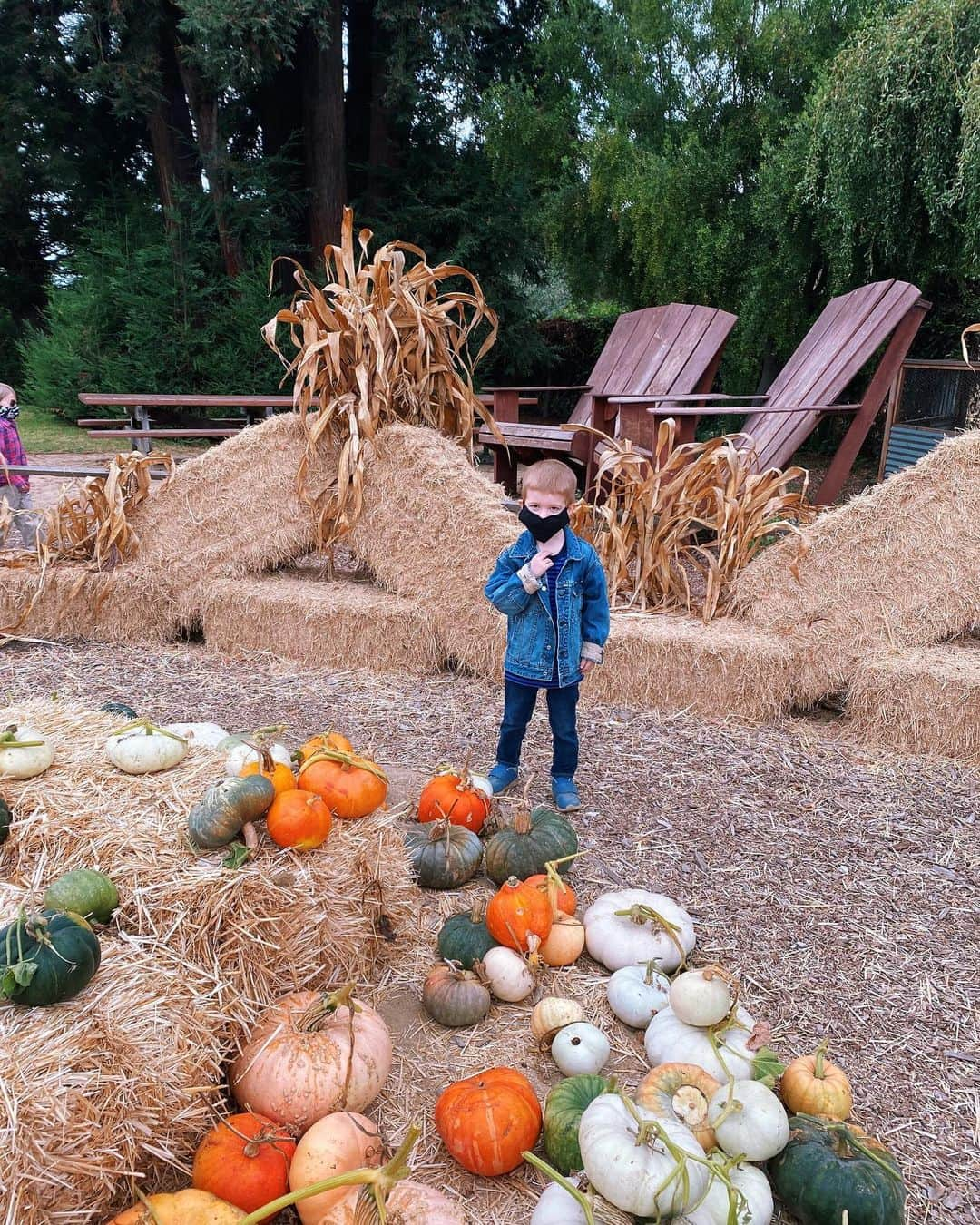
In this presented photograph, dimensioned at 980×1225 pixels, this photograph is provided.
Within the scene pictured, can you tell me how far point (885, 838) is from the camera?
10.3 feet

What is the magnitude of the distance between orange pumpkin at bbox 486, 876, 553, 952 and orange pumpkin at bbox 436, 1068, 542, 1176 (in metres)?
0.50

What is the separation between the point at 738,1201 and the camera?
58.9 inches

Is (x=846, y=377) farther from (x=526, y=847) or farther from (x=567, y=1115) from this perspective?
(x=567, y=1115)

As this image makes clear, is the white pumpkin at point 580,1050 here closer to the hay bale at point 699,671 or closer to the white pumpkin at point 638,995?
the white pumpkin at point 638,995

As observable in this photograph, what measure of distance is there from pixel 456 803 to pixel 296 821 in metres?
0.78

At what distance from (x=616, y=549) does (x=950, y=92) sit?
645cm

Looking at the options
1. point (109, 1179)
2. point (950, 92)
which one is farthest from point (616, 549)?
point (950, 92)

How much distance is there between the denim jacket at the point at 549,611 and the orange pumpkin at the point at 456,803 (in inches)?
21.3

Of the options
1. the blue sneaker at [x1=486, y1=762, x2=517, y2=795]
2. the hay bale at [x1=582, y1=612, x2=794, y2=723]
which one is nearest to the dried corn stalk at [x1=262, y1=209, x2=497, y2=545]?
the hay bale at [x1=582, y1=612, x2=794, y2=723]

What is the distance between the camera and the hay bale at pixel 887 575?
13.6 feet

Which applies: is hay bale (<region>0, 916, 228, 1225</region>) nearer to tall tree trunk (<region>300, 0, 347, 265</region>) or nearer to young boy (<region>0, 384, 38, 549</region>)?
young boy (<region>0, 384, 38, 549</region>)

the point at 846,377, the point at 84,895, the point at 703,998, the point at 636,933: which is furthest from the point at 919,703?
the point at 846,377

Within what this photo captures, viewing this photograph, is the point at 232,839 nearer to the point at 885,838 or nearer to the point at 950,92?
the point at 885,838

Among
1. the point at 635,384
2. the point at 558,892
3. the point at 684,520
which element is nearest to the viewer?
the point at 558,892
